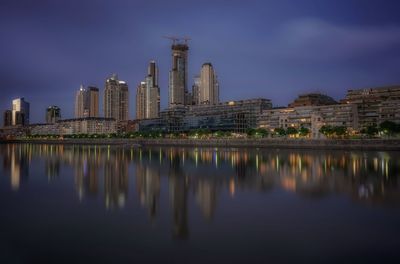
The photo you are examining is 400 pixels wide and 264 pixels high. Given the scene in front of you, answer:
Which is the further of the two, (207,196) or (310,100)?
(310,100)

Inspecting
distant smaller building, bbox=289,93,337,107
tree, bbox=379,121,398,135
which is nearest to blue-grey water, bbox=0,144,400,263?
tree, bbox=379,121,398,135

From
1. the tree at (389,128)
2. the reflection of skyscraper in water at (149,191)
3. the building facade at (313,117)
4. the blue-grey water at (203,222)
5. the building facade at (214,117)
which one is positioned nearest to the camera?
the blue-grey water at (203,222)

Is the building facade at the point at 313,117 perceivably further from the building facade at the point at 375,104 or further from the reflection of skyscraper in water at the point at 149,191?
the reflection of skyscraper in water at the point at 149,191

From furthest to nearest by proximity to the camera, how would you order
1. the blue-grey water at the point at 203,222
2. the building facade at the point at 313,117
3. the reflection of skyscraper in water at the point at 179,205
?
the building facade at the point at 313,117, the reflection of skyscraper in water at the point at 179,205, the blue-grey water at the point at 203,222

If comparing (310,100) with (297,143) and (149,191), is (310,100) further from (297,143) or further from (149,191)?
(149,191)

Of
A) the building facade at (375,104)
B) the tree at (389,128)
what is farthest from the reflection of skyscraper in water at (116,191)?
the building facade at (375,104)

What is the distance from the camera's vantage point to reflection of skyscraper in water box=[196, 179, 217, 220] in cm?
1802

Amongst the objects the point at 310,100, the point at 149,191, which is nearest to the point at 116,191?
the point at 149,191

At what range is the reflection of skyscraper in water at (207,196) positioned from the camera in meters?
18.0

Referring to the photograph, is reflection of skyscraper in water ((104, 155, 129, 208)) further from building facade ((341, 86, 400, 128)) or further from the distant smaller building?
the distant smaller building

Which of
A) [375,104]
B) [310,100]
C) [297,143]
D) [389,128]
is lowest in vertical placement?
[297,143]

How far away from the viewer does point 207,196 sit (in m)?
22.2

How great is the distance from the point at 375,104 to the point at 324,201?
10644cm

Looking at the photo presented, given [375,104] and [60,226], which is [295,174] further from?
[375,104]
